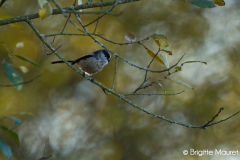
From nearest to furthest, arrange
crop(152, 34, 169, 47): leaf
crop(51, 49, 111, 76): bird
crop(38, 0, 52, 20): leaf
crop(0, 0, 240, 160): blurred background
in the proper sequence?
1. crop(38, 0, 52, 20): leaf
2. crop(152, 34, 169, 47): leaf
3. crop(51, 49, 111, 76): bird
4. crop(0, 0, 240, 160): blurred background

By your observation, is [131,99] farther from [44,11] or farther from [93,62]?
[44,11]

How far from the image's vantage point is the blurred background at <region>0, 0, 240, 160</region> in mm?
7168

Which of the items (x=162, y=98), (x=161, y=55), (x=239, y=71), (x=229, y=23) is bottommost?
(x=161, y=55)

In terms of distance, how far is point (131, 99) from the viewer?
281 inches

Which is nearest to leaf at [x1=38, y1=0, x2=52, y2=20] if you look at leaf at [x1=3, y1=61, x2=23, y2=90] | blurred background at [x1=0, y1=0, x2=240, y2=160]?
leaf at [x1=3, y1=61, x2=23, y2=90]

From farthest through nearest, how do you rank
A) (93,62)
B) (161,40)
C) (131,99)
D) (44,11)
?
(131,99) → (93,62) → (161,40) → (44,11)

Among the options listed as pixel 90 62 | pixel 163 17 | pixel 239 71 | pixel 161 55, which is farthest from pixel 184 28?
pixel 161 55

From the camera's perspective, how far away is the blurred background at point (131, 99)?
23.5 ft

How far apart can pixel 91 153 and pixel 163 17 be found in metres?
2.25

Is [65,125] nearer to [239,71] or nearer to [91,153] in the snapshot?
[91,153]

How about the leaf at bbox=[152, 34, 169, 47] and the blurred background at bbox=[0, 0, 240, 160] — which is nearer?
the leaf at bbox=[152, 34, 169, 47]

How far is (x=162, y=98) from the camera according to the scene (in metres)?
7.38

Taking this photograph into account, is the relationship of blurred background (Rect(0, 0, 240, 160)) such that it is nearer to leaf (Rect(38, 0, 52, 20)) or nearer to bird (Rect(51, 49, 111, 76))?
bird (Rect(51, 49, 111, 76))

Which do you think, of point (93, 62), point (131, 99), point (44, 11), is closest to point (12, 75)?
point (44, 11)
